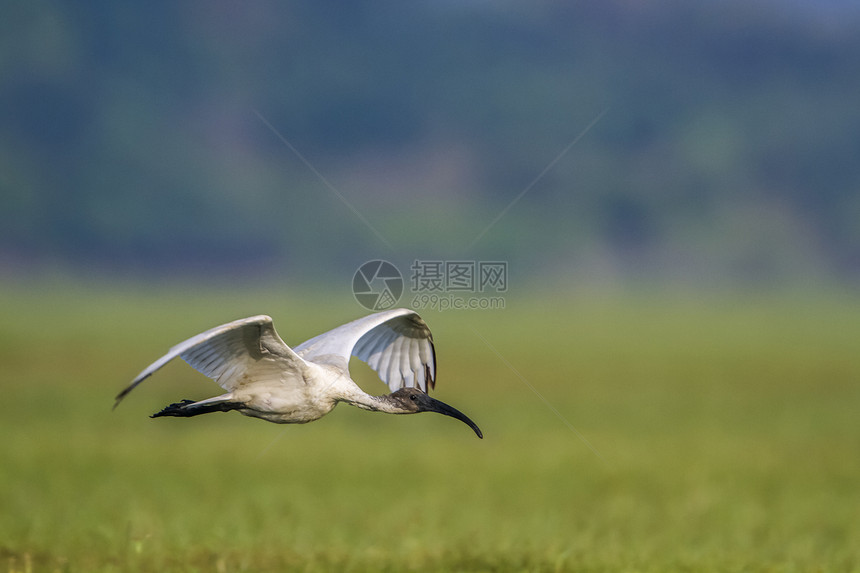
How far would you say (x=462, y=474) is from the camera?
2400cm

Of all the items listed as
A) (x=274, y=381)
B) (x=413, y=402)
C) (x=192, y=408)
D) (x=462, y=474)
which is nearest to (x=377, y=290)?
(x=462, y=474)

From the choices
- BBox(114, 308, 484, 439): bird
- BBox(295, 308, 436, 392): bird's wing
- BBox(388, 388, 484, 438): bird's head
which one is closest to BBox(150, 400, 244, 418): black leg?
BBox(114, 308, 484, 439): bird

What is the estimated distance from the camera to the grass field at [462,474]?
13.0m

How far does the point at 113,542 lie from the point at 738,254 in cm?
18138

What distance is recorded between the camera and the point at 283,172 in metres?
199

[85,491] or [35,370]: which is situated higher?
[35,370]

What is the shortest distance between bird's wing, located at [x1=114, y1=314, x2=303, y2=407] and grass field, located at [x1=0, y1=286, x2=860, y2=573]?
3.20m

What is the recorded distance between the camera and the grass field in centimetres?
1302

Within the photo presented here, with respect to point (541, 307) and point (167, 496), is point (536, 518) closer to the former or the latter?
point (167, 496)

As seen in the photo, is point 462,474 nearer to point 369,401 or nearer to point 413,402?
point 413,402

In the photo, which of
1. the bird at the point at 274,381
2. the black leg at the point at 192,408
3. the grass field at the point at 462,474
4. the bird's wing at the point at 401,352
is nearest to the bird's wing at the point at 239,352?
the bird at the point at 274,381

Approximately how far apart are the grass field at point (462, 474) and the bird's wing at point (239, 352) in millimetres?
3197

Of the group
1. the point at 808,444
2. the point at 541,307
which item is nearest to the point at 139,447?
the point at 808,444

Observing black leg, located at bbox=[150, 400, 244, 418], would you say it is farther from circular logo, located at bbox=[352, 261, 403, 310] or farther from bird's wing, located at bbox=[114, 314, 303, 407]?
circular logo, located at bbox=[352, 261, 403, 310]
